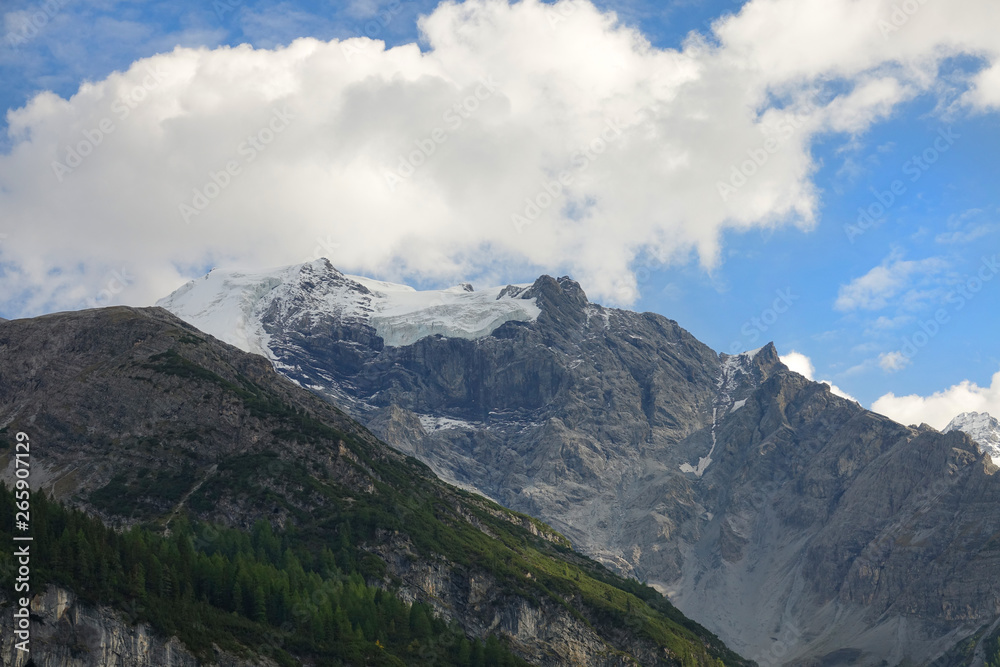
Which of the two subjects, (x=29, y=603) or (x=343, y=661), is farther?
(x=343, y=661)

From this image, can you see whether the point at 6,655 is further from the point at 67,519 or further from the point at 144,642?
the point at 67,519

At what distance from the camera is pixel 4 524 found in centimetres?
18538

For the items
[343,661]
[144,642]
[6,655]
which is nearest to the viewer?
[6,655]

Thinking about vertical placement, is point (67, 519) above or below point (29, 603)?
above

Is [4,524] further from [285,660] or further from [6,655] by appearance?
[285,660]

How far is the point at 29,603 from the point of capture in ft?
535

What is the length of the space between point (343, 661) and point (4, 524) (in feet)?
206

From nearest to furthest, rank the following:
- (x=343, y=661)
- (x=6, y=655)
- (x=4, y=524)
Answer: (x=6, y=655)
(x=4, y=524)
(x=343, y=661)

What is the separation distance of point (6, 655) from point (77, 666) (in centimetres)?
1195

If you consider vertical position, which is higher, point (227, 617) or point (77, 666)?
point (227, 617)

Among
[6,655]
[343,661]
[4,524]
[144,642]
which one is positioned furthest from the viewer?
[343,661]

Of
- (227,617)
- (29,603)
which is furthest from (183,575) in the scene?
(29,603)

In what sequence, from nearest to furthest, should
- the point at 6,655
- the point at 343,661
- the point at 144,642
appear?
the point at 6,655
the point at 144,642
the point at 343,661

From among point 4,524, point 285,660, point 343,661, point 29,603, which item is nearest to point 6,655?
point 29,603
